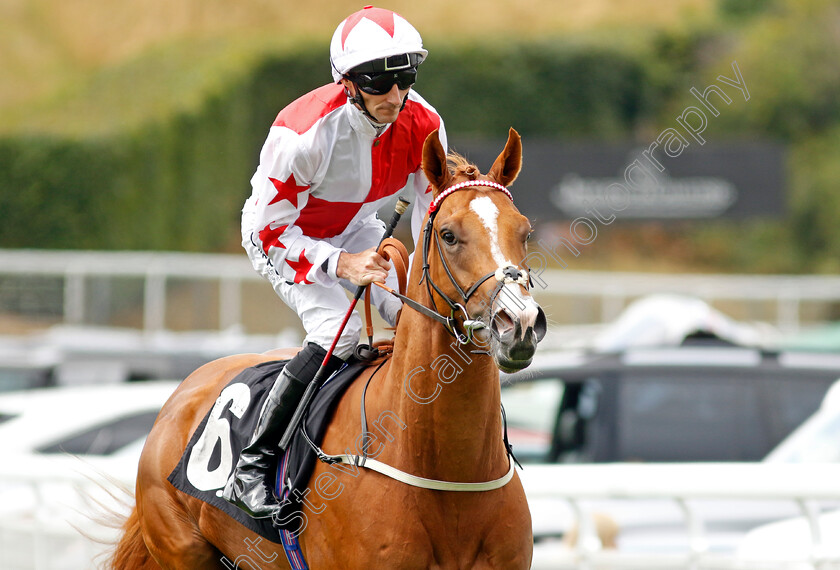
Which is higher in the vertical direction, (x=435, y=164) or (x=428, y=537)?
(x=435, y=164)

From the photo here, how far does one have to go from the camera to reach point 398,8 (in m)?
34.8

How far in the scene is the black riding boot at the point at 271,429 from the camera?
10.7 ft

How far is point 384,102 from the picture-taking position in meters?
3.19

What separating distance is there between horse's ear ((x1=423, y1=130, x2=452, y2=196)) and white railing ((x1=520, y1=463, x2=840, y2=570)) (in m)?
1.65

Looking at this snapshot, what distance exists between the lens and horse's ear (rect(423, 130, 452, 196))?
2922mm

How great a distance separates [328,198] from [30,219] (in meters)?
15.3

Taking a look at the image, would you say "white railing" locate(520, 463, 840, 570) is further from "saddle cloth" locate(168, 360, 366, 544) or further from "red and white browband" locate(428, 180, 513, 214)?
"red and white browband" locate(428, 180, 513, 214)

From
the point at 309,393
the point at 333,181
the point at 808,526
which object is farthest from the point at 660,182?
the point at 309,393

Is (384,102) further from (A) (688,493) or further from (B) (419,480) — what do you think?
(A) (688,493)

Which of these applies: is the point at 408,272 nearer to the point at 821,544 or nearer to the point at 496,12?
the point at 821,544

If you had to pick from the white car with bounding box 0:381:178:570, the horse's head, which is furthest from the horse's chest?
the white car with bounding box 0:381:178:570

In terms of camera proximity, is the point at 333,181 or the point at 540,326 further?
the point at 333,181

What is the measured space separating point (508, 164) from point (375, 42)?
0.61 meters

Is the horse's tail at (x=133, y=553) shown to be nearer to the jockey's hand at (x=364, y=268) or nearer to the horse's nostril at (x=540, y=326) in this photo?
the jockey's hand at (x=364, y=268)
